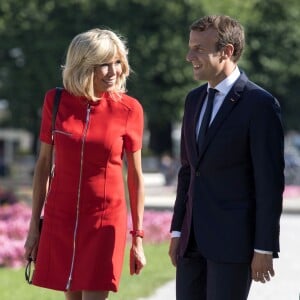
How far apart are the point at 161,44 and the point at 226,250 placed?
33.8 meters

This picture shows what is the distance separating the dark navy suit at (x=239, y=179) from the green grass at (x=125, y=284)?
15.5 ft

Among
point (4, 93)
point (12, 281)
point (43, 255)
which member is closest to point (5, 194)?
point (12, 281)

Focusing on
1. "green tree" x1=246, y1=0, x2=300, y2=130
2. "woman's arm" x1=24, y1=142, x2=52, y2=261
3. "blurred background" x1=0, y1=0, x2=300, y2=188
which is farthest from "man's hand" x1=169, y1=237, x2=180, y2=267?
"green tree" x1=246, y1=0, x2=300, y2=130

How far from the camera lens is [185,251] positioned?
4.77 meters

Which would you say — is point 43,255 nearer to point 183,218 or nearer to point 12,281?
point 183,218

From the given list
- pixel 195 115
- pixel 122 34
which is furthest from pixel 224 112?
pixel 122 34

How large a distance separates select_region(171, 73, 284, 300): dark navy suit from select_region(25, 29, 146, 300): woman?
51 centimetres

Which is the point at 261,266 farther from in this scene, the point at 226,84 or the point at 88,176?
the point at 88,176

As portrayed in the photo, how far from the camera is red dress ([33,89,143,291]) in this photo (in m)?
5.08

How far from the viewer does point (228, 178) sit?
15.3 feet

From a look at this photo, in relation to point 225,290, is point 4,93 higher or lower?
lower

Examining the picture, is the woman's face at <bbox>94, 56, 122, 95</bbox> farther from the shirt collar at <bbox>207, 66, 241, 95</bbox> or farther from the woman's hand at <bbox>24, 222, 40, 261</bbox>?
the woman's hand at <bbox>24, 222, 40, 261</bbox>

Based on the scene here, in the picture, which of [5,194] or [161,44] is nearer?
[5,194]

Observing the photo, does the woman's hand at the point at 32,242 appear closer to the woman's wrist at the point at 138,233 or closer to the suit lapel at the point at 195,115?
the woman's wrist at the point at 138,233
